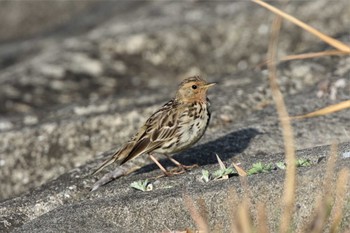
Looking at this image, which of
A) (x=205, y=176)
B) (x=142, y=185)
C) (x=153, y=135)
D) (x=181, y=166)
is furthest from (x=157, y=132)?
(x=205, y=176)

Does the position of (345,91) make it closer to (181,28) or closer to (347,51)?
(347,51)

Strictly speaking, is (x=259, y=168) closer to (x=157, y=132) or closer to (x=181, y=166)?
(x=181, y=166)

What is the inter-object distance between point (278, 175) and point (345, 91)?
12.6 ft

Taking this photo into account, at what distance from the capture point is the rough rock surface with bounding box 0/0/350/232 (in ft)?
22.4

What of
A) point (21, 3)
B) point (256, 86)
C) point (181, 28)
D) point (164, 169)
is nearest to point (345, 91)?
point (256, 86)

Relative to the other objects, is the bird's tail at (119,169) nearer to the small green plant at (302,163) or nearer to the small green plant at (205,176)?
the small green plant at (205,176)

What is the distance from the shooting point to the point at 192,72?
15039 millimetres

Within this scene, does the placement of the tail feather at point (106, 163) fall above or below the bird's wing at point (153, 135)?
below

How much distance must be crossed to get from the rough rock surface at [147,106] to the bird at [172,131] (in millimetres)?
226

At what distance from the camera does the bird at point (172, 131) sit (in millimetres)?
8328

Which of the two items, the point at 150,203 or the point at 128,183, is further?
the point at 128,183

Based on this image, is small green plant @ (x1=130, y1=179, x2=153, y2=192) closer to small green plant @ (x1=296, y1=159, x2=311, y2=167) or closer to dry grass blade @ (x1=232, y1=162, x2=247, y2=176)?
dry grass blade @ (x1=232, y1=162, x2=247, y2=176)

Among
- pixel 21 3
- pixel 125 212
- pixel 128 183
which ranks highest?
pixel 21 3

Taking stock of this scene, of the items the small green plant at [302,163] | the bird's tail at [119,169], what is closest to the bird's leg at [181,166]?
the bird's tail at [119,169]
